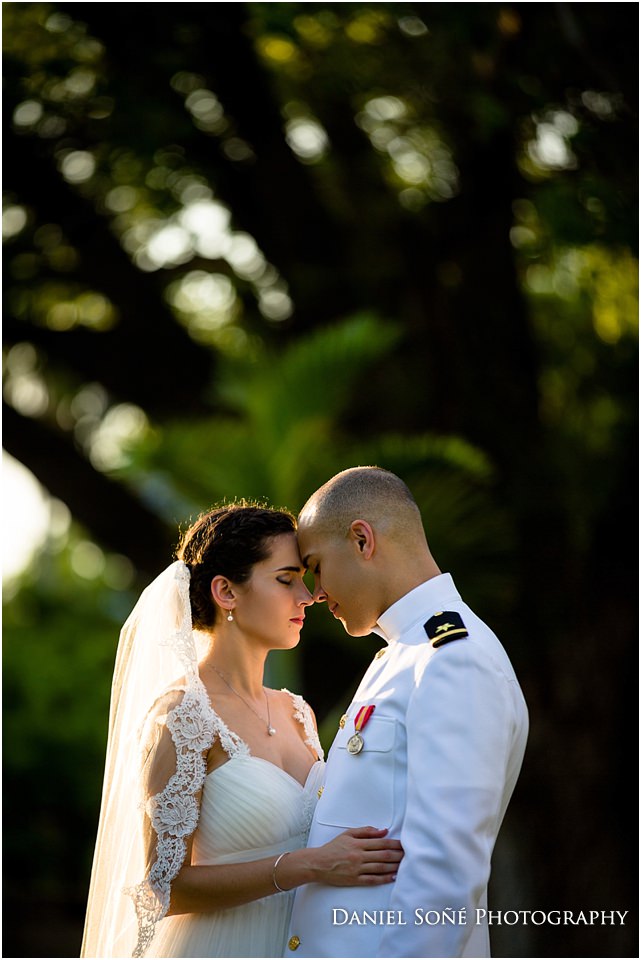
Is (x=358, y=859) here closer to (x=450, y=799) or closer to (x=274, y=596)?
(x=450, y=799)

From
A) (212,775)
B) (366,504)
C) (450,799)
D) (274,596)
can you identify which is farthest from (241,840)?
(366,504)

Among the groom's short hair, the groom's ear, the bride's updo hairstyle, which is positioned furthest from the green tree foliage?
the groom's ear

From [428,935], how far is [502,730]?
0.59m

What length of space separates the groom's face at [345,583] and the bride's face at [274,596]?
256 millimetres

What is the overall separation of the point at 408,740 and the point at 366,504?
0.77 m

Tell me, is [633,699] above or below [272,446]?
below

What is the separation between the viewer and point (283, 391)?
6867 mm

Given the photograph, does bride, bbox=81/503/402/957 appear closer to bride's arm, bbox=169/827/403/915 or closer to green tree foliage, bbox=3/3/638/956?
bride's arm, bbox=169/827/403/915

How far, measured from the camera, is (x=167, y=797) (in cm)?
348

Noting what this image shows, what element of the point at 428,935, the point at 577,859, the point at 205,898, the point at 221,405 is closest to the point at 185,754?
Result: the point at 205,898

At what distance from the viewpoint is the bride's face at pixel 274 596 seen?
383 cm

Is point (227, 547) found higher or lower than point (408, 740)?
higher

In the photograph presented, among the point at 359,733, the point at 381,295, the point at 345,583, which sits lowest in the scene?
the point at 359,733

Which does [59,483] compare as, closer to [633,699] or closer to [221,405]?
[221,405]
